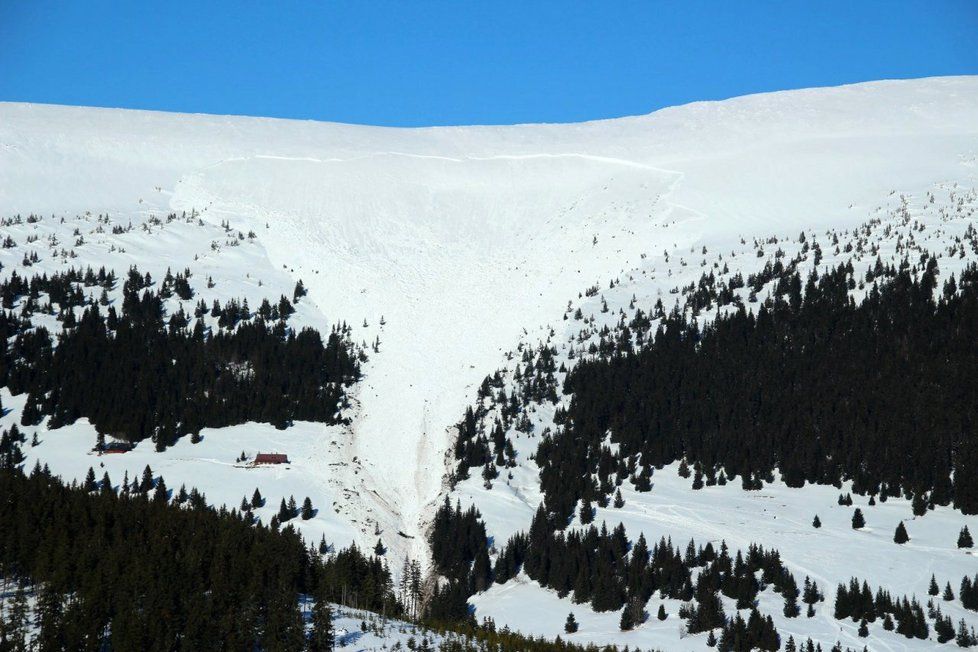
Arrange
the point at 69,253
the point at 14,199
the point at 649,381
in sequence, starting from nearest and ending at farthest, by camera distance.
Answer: the point at 649,381, the point at 69,253, the point at 14,199

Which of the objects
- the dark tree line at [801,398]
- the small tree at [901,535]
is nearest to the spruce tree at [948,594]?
the small tree at [901,535]

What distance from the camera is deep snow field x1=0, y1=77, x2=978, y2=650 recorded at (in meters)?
85.7

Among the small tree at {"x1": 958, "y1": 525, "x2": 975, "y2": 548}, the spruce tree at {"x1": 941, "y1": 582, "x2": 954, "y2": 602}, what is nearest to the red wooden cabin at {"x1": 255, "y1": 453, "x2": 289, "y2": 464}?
the spruce tree at {"x1": 941, "y1": 582, "x2": 954, "y2": 602}

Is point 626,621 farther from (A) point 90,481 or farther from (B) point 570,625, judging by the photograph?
(A) point 90,481

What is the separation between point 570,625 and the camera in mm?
76312

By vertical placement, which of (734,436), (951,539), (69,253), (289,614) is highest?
(69,253)

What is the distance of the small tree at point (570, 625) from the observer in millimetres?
76106

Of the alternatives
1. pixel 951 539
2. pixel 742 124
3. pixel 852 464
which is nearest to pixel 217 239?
pixel 852 464

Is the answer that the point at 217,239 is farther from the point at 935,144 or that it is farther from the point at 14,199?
the point at 935,144

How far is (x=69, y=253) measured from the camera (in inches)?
4722

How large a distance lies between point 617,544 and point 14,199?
327 ft

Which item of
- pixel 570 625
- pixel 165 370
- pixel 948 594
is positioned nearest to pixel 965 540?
pixel 948 594

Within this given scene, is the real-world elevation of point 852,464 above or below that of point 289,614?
above

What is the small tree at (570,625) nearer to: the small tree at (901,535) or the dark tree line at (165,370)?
the small tree at (901,535)
